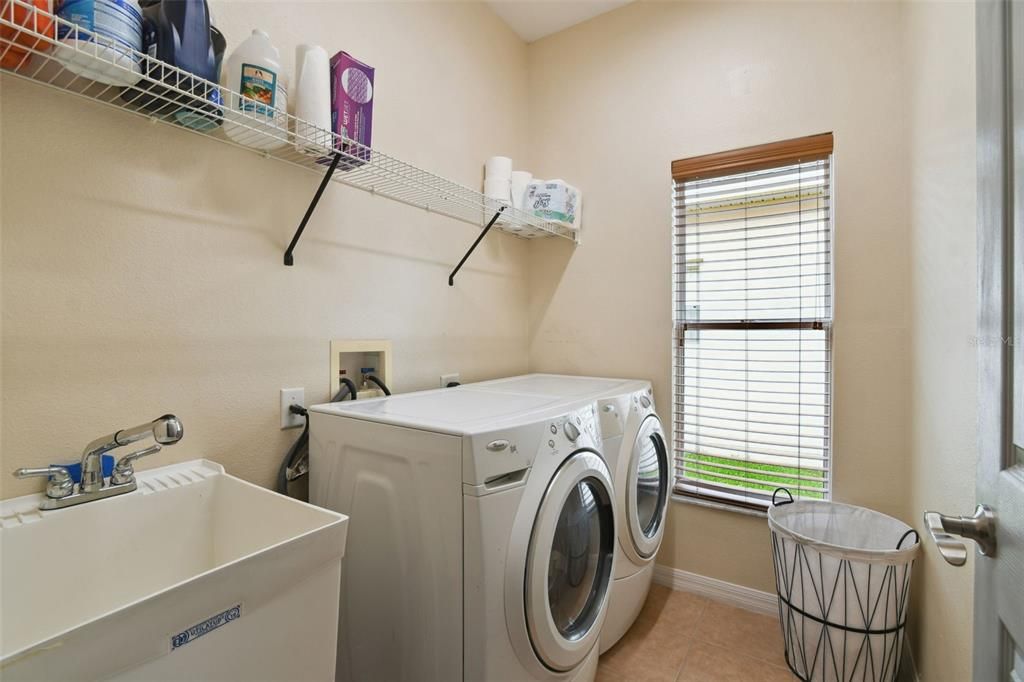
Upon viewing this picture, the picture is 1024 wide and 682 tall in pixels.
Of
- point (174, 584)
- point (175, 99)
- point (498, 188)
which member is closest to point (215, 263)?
point (175, 99)

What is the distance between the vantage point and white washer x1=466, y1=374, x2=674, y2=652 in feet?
5.46

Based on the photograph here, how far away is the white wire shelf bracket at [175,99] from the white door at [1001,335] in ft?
4.35

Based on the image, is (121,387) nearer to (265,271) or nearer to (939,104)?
(265,271)

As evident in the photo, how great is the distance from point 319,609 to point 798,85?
8.21 ft

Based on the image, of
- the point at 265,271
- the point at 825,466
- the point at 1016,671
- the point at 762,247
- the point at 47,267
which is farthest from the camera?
the point at 762,247

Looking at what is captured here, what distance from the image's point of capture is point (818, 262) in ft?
6.29

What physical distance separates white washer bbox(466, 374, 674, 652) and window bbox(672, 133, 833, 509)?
28 cm

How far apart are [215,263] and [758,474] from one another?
88.2 inches

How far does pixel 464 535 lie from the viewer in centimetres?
106

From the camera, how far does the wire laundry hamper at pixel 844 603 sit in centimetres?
146

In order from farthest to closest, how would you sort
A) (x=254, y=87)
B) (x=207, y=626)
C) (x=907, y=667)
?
1. (x=907, y=667)
2. (x=254, y=87)
3. (x=207, y=626)

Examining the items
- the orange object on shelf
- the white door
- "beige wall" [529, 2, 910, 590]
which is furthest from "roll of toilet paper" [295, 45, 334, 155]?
"beige wall" [529, 2, 910, 590]

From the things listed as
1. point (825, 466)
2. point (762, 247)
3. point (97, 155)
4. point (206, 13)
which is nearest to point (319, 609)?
point (97, 155)

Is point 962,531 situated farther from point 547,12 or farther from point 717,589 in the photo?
point 547,12
